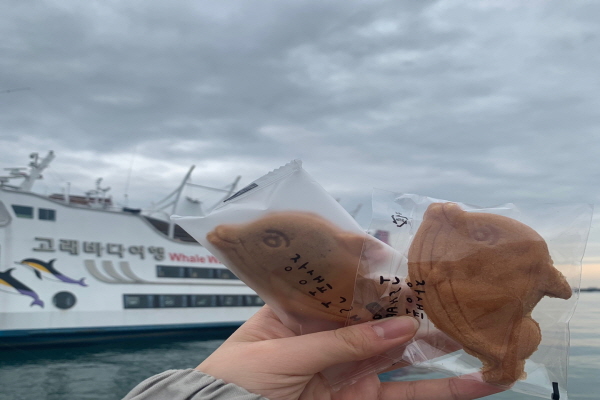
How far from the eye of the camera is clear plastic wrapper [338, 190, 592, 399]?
0.94m

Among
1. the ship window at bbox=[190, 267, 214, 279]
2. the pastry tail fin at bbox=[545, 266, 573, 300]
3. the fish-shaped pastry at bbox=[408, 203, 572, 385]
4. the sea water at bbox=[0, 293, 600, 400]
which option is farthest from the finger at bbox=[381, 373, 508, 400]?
the ship window at bbox=[190, 267, 214, 279]

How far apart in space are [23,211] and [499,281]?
13.3 metres

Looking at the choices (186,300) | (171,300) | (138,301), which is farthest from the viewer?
(186,300)

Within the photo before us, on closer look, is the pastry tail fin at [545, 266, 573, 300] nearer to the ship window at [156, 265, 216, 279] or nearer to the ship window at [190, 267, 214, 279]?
the ship window at [156, 265, 216, 279]

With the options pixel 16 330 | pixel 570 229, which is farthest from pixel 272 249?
pixel 16 330

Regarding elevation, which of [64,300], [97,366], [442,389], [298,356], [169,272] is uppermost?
[298,356]

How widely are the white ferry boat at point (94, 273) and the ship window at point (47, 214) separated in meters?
0.02

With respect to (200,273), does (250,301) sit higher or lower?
lower

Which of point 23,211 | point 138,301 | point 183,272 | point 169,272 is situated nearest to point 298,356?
point 23,211

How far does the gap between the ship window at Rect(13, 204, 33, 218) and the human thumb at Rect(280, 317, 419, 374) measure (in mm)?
12964

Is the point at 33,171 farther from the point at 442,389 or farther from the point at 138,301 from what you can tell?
the point at 442,389

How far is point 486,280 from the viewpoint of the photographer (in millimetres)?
951

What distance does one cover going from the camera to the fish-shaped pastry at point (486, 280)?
935mm

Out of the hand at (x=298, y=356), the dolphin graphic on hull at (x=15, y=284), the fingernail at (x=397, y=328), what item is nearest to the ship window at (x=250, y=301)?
the dolphin graphic on hull at (x=15, y=284)
